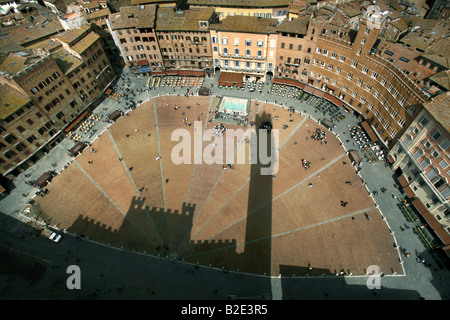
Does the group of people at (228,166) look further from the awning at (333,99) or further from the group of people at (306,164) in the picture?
the awning at (333,99)

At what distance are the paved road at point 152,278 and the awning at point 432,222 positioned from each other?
3.66m

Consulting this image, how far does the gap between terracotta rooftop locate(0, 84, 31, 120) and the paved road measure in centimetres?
2471

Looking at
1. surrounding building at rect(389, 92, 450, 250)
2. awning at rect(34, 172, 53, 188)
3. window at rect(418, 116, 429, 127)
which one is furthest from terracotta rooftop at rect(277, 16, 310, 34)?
awning at rect(34, 172, 53, 188)

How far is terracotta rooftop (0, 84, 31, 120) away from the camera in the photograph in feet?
183

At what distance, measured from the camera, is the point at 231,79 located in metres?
78.3

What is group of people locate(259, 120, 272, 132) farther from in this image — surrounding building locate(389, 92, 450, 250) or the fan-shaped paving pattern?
surrounding building locate(389, 92, 450, 250)

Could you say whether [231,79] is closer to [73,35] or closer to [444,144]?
[73,35]

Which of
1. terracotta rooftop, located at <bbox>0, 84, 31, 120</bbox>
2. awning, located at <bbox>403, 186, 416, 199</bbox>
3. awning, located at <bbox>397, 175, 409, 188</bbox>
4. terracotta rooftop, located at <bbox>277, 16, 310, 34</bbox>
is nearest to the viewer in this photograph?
awning, located at <bbox>403, 186, 416, 199</bbox>

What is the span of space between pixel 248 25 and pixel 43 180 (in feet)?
223

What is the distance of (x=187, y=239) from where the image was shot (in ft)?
167

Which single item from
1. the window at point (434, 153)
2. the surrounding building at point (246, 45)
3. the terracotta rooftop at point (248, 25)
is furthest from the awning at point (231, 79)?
the window at point (434, 153)

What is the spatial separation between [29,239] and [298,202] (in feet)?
191
